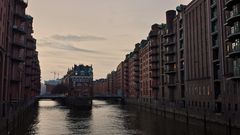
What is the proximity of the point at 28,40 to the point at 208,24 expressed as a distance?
5710 centimetres

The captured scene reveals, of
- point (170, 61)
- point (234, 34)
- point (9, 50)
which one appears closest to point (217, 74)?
point (234, 34)

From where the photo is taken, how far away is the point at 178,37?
3391 inches

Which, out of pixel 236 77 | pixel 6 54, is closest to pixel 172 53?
pixel 236 77

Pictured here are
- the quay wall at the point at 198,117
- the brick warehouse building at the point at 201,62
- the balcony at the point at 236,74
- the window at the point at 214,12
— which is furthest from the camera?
the window at the point at 214,12

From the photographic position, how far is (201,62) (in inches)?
2798

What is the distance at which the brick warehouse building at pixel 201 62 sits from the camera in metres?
52.9

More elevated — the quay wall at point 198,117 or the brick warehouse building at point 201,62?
the brick warehouse building at point 201,62

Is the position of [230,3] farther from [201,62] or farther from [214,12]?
[201,62]

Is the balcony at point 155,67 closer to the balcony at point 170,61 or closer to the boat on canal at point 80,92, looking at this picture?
the balcony at point 170,61

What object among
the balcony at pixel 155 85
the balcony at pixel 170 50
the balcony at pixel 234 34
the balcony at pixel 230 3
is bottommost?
the balcony at pixel 155 85

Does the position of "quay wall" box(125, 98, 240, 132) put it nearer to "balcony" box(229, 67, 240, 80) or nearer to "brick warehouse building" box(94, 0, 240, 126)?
"brick warehouse building" box(94, 0, 240, 126)

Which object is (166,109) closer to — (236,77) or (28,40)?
(236,77)

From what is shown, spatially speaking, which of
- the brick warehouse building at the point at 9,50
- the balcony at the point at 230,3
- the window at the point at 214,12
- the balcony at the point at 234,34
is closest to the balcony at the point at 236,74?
the balcony at the point at 234,34

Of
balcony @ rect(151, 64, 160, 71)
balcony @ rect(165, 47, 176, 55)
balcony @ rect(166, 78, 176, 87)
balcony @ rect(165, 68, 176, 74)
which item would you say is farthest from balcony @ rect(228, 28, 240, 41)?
balcony @ rect(151, 64, 160, 71)
